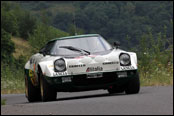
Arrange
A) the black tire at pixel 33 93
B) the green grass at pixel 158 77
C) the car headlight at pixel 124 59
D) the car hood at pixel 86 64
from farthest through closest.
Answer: the green grass at pixel 158 77
the black tire at pixel 33 93
the car headlight at pixel 124 59
the car hood at pixel 86 64

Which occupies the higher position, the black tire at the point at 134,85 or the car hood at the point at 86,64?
the car hood at the point at 86,64

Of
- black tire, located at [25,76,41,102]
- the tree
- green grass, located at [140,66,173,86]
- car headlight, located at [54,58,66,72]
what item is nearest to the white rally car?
car headlight, located at [54,58,66,72]

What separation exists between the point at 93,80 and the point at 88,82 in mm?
106

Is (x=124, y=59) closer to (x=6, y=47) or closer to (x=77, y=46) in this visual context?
(x=77, y=46)

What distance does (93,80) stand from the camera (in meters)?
10.2

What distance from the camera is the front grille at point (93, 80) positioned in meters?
10.2

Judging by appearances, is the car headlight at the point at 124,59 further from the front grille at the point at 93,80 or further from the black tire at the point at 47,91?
the black tire at the point at 47,91

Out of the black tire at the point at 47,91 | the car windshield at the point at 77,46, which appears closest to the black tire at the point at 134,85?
the car windshield at the point at 77,46

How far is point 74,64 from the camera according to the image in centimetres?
1000

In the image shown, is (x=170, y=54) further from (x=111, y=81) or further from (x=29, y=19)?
(x=29, y=19)

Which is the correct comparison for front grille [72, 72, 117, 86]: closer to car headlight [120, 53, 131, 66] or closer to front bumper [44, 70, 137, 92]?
front bumper [44, 70, 137, 92]

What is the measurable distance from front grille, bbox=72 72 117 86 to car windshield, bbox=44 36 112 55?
66 cm

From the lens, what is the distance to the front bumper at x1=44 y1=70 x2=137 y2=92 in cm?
1011

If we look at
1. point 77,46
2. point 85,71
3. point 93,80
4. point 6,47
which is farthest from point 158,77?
point 6,47
